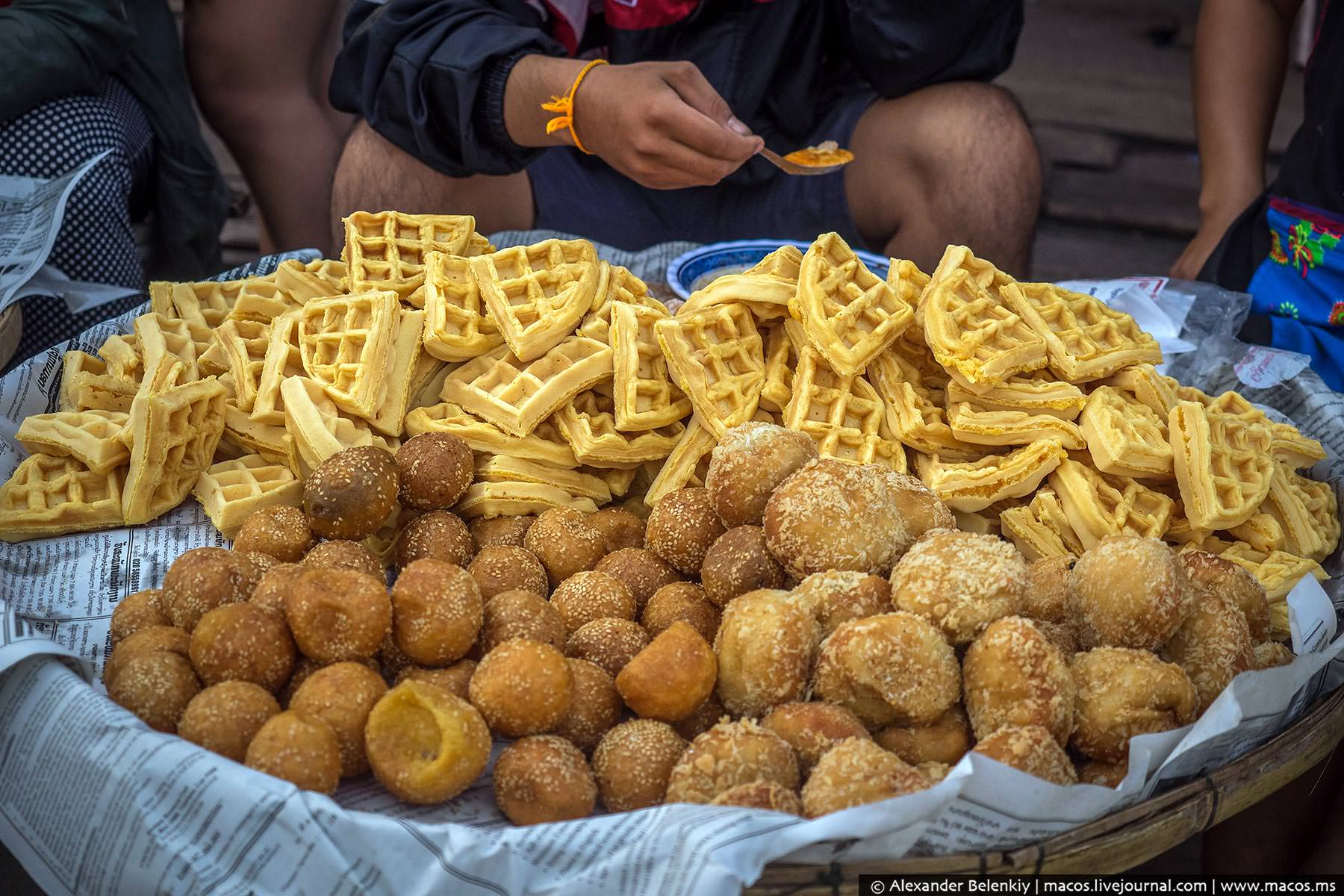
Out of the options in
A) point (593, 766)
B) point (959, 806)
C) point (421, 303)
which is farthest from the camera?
point (421, 303)

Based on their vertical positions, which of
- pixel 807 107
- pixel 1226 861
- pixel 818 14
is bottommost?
pixel 1226 861

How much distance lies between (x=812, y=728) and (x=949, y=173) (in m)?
2.81

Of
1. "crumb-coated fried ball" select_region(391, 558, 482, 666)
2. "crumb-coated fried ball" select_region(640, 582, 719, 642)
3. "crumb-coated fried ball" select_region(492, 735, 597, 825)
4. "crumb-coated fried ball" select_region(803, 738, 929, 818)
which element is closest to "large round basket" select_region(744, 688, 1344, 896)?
"crumb-coated fried ball" select_region(803, 738, 929, 818)

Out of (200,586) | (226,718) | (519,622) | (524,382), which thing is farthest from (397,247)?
(226,718)

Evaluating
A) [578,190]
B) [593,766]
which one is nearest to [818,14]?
[578,190]

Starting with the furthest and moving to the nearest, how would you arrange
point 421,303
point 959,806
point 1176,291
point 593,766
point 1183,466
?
point 1176,291 < point 421,303 < point 1183,466 < point 593,766 < point 959,806

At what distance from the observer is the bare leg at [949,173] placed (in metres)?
3.91

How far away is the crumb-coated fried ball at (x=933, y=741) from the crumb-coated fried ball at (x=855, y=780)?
0.13 metres

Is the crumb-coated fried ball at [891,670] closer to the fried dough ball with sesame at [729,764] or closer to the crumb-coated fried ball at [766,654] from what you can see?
the crumb-coated fried ball at [766,654]

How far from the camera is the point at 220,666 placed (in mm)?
1702

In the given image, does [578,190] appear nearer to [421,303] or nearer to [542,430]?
[421,303]

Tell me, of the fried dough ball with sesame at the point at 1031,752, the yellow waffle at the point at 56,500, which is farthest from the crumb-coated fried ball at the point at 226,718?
the fried dough ball with sesame at the point at 1031,752

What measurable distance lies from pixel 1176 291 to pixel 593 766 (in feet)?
8.66

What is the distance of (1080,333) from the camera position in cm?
246
